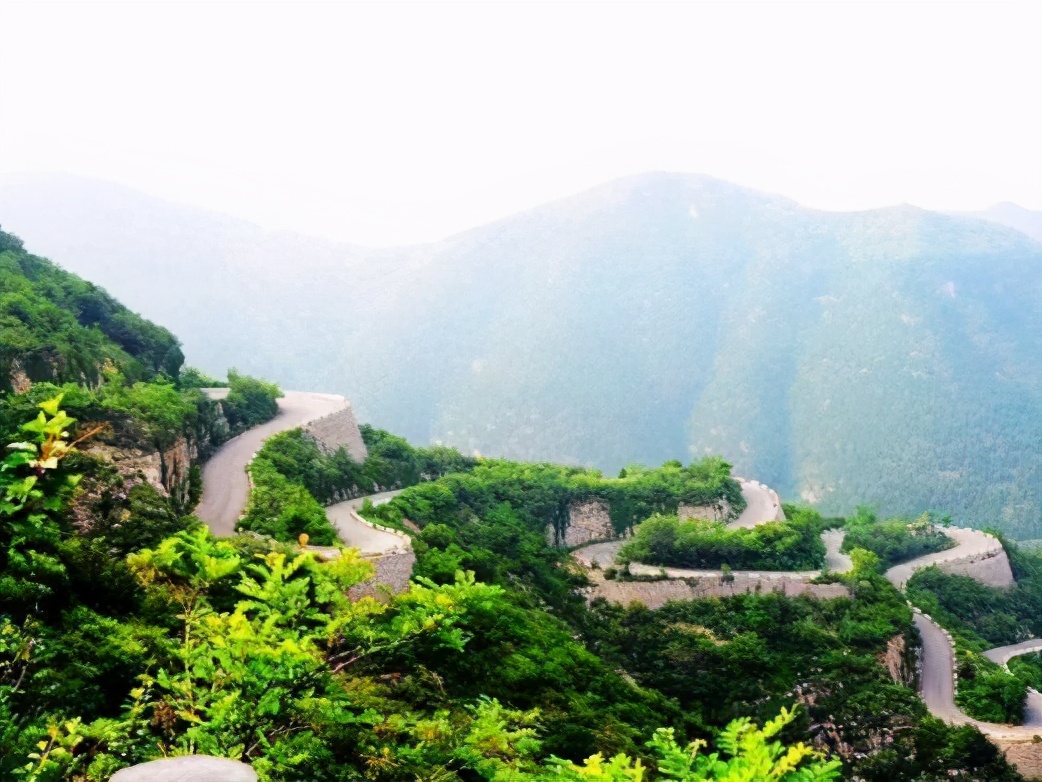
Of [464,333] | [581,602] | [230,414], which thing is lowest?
[581,602]

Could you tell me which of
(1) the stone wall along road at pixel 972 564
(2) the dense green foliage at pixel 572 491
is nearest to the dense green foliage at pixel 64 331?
(2) the dense green foliage at pixel 572 491

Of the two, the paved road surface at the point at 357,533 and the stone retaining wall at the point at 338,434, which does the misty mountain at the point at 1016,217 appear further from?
the paved road surface at the point at 357,533

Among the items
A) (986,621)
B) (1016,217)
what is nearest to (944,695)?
(986,621)

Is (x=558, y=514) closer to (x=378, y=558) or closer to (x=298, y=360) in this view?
(x=378, y=558)

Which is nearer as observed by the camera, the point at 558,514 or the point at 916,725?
the point at 916,725

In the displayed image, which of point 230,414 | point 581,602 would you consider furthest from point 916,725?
point 230,414
